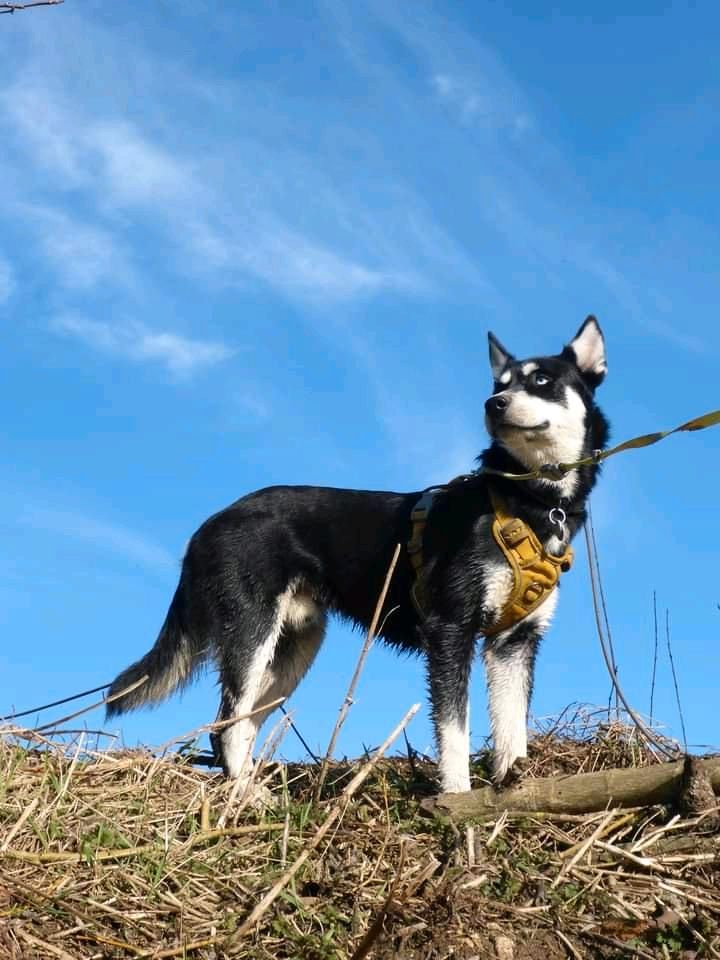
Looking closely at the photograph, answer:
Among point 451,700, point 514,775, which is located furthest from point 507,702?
point 514,775

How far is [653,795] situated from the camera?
588 cm

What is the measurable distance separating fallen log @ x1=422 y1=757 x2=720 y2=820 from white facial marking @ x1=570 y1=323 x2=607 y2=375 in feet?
A: 8.66

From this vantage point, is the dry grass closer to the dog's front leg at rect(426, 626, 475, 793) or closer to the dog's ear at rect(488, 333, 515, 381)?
the dog's front leg at rect(426, 626, 475, 793)

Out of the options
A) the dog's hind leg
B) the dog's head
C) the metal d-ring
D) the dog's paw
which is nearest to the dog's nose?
the dog's head

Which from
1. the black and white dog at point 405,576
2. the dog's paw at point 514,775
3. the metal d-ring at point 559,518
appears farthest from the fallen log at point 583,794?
the metal d-ring at point 559,518

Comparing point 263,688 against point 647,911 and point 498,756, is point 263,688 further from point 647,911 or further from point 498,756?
point 647,911

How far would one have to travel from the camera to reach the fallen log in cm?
586

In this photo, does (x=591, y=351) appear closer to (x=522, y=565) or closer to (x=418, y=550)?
(x=522, y=565)

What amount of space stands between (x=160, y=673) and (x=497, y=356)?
323 centimetres

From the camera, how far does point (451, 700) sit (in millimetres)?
6641

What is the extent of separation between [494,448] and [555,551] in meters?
0.77

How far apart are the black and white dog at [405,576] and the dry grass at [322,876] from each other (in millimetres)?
778

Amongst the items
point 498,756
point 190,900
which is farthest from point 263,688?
point 190,900

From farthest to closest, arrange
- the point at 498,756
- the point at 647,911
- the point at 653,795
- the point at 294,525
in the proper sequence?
the point at 294,525 → the point at 498,756 → the point at 653,795 → the point at 647,911
